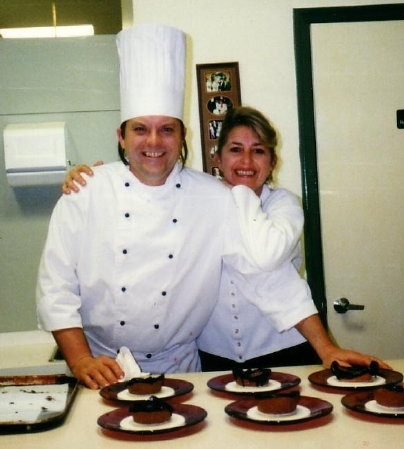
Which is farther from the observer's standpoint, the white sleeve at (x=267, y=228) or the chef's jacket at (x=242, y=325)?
the chef's jacket at (x=242, y=325)

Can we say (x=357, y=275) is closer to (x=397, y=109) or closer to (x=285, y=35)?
(x=397, y=109)

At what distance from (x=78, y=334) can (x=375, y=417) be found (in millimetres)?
834

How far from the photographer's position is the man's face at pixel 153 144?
1.83 meters

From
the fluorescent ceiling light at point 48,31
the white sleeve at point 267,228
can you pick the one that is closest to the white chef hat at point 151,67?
the white sleeve at point 267,228

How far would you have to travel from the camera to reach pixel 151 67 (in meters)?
1.97

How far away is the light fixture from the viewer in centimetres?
408

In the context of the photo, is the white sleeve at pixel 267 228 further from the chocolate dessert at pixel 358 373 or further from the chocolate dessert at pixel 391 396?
the chocolate dessert at pixel 391 396

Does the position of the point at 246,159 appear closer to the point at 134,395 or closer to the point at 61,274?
the point at 61,274

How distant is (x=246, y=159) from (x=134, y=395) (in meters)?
0.98

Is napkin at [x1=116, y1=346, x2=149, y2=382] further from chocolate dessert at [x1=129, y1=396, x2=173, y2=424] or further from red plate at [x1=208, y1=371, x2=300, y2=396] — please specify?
chocolate dessert at [x1=129, y1=396, x2=173, y2=424]

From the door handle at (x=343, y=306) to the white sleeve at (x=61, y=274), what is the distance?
1.53 m

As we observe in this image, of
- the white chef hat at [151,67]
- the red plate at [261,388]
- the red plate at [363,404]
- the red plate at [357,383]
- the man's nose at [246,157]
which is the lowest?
the red plate at [357,383]

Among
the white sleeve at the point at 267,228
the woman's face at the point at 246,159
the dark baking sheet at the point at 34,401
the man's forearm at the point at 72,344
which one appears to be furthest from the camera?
the woman's face at the point at 246,159

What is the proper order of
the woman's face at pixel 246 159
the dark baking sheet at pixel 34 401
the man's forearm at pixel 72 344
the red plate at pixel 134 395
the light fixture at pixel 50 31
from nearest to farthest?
the dark baking sheet at pixel 34 401 → the red plate at pixel 134 395 → the man's forearm at pixel 72 344 → the woman's face at pixel 246 159 → the light fixture at pixel 50 31
